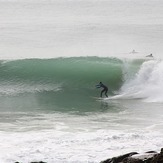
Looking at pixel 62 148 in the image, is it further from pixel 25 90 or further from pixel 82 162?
pixel 25 90

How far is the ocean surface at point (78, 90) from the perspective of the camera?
47.7ft

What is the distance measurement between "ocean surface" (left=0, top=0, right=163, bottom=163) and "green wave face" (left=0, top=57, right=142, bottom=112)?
1.7 inches

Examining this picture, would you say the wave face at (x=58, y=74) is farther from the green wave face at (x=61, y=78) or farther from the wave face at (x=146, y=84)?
the wave face at (x=146, y=84)

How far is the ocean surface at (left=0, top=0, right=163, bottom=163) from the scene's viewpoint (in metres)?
14.5

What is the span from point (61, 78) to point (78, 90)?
2.13m

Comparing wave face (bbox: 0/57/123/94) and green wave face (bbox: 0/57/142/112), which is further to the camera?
wave face (bbox: 0/57/123/94)

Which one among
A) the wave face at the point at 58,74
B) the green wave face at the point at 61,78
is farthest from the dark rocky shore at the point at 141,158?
the wave face at the point at 58,74

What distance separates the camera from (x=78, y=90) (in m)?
24.6

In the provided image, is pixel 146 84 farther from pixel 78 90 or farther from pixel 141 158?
pixel 141 158

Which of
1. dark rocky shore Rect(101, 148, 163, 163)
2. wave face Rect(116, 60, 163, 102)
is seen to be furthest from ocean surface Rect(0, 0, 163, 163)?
dark rocky shore Rect(101, 148, 163, 163)

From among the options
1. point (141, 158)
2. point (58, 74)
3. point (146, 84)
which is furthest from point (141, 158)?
point (58, 74)

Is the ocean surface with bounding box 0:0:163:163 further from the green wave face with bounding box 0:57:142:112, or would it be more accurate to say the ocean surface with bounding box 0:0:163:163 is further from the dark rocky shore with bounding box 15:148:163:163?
the dark rocky shore with bounding box 15:148:163:163

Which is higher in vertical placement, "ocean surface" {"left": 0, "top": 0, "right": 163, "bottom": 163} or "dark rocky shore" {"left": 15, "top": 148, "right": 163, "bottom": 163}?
"ocean surface" {"left": 0, "top": 0, "right": 163, "bottom": 163}

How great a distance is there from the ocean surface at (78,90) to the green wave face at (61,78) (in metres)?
0.04
